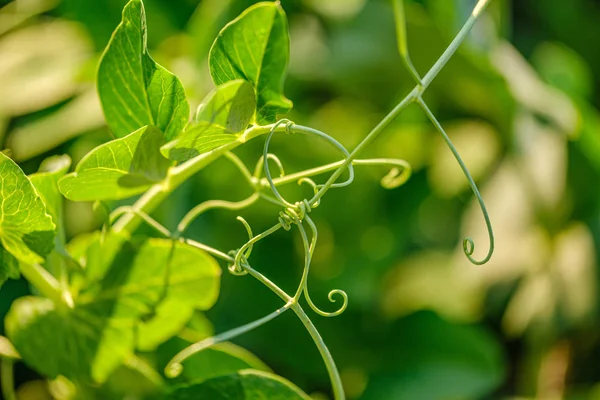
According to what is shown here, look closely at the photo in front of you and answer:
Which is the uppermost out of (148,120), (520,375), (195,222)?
(148,120)

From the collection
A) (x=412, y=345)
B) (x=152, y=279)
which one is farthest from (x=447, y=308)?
(x=152, y=279)

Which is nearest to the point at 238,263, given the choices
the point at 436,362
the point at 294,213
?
the point at 294,213

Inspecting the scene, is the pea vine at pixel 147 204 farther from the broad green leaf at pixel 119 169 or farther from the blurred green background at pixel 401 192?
the blurred green background at pixel 401 192

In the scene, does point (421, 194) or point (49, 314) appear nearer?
point (49, 314)

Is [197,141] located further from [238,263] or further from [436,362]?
[436,362]

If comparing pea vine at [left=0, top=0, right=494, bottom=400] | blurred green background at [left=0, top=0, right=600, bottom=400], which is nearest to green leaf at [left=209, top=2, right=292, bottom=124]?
pea vine at [left=0, top=0, right=494, bottom=400]

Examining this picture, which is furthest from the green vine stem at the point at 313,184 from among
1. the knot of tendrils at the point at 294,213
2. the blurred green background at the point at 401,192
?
the blurred green background at the point at 401,192

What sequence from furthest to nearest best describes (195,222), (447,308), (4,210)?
(447,308) < (195,222) < (4,210)

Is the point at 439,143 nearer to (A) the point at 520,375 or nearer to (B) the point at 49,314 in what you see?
(A) the point at 520,375
